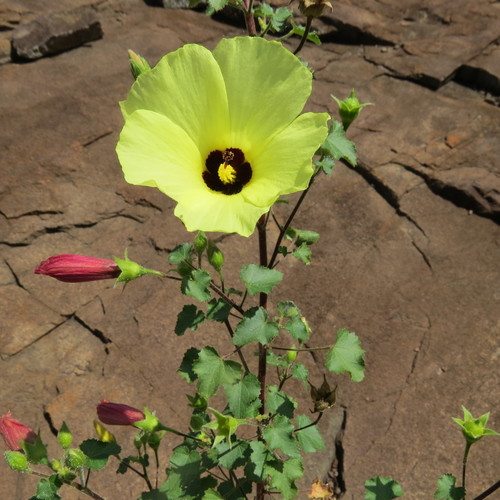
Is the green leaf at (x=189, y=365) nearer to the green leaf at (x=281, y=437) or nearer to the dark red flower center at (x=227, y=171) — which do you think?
the green leaf at (x=281, y=437)

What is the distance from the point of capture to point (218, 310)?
Answer: 5.82ft

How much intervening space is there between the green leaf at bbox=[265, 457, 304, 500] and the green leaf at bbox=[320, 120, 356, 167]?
1.04 meters

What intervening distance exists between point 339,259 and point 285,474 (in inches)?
74.2

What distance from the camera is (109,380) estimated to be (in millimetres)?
3117

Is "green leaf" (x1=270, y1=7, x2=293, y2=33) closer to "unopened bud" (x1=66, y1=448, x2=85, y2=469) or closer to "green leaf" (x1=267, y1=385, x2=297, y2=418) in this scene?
"green leaf" (x1=267, y1=385, x2=297, y2=418)

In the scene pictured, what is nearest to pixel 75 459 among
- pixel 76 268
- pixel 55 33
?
pixel 76 268

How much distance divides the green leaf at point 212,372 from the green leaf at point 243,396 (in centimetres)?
3

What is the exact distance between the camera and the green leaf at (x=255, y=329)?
168 cm

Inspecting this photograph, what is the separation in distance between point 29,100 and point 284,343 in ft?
9.35

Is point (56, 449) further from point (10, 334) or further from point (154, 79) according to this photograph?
point (154, 79)

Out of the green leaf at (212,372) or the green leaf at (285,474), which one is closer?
the green leaf at (212,372)

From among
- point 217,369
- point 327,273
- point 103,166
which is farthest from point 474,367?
point 103,166

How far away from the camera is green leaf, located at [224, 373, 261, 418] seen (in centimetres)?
179

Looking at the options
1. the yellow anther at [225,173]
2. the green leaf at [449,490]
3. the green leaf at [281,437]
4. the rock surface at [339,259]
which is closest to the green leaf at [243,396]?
the green leaf at [281,437]
